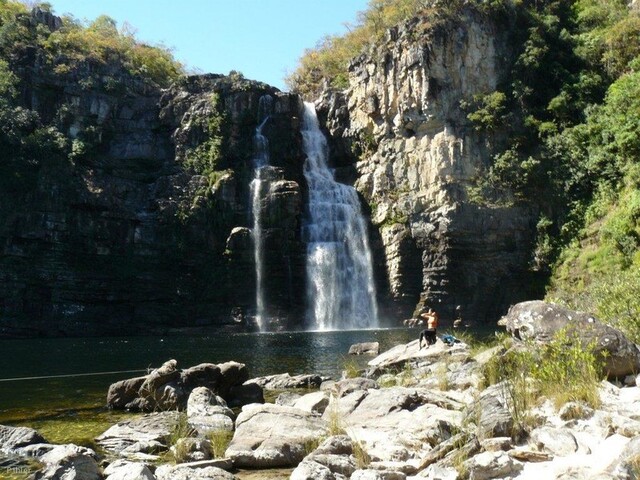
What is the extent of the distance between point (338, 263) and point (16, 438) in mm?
31697

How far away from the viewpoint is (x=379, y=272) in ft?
134

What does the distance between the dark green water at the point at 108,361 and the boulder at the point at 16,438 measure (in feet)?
8.10

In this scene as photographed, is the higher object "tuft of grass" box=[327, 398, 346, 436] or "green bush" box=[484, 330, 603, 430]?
"green bush" box=[484, 330, 603, 430]

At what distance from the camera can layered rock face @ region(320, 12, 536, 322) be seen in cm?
3897

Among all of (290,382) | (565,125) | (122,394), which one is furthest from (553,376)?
(565,125)

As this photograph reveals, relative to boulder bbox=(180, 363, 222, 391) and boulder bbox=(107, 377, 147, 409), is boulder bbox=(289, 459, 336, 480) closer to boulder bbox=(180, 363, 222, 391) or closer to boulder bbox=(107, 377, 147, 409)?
boulder bbox=(180, 363, 222, 391)

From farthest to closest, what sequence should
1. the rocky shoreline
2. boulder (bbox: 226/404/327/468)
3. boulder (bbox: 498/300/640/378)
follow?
boulder (bbox: 498/300/640/378), boulder (bbox: 226/404/327/468), the rocky shoreline

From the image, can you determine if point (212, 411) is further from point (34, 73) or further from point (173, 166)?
point (34, 73)

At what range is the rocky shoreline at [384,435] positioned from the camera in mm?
6637

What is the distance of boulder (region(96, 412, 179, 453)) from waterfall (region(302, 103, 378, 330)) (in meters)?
29.0

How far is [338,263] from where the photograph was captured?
132ft

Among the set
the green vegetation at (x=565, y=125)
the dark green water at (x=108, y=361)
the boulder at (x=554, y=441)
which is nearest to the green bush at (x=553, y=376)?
the boulder at (x=554, y=441)

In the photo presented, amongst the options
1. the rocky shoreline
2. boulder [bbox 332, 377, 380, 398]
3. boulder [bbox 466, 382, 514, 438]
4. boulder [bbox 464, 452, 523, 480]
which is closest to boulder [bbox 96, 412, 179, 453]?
the rocky shoreline

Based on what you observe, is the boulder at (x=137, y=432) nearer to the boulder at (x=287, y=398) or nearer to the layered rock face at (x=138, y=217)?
the boulder at (x=287, y=398)
